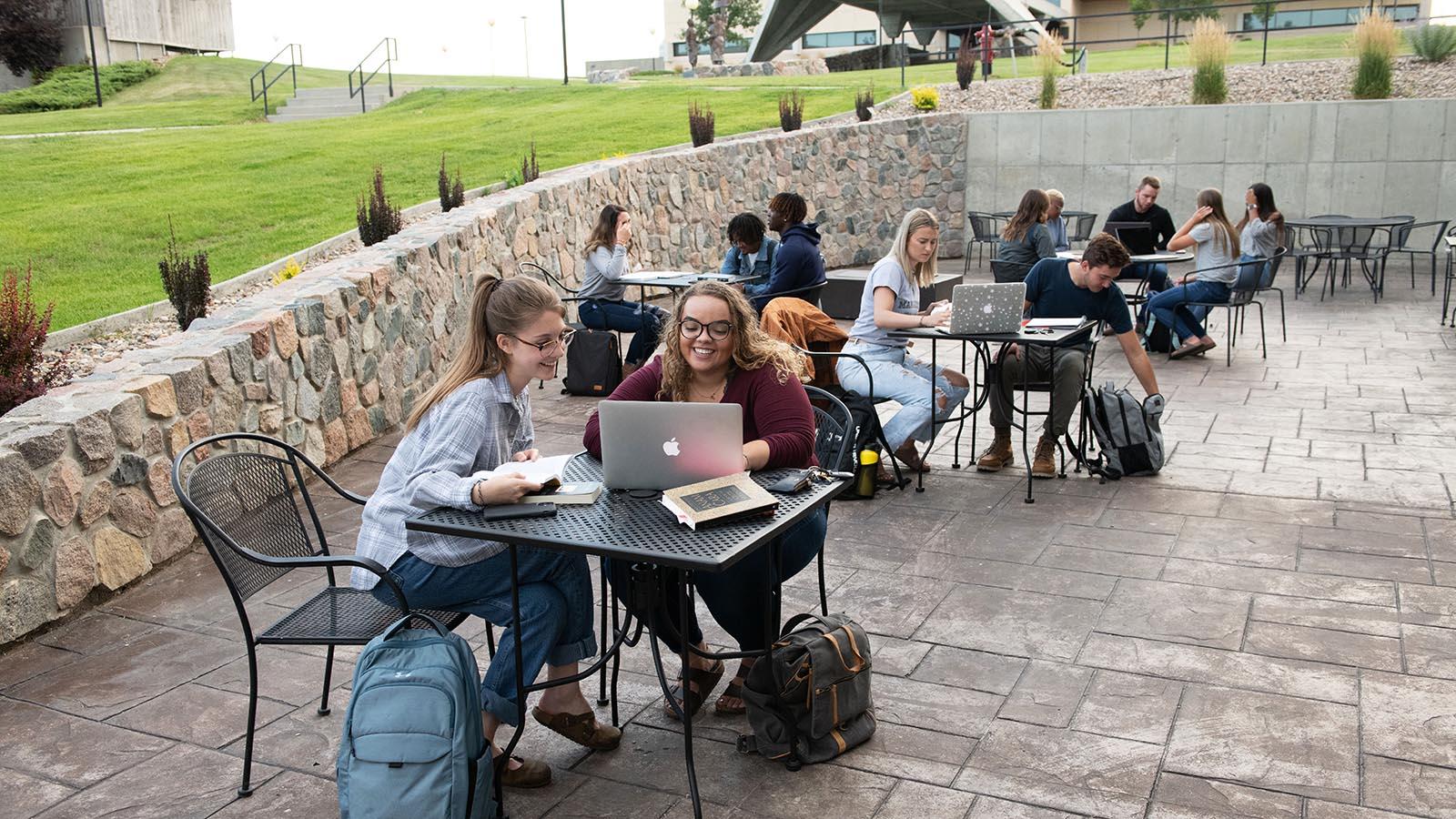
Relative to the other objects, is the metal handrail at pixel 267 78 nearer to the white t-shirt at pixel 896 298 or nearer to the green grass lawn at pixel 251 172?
the green grass lawn at pixel 251 172

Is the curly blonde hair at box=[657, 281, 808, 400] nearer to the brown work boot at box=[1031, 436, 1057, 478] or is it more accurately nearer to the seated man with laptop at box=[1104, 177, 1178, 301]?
the brown work boot at box=[1031, 436, 1057, 478]

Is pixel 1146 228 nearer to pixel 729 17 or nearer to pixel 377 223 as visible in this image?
pixel 377 223

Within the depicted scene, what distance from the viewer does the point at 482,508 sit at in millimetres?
2902

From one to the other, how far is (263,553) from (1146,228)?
888cm

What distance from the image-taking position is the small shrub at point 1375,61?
1473 cm

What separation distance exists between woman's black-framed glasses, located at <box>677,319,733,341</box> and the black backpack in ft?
14.3

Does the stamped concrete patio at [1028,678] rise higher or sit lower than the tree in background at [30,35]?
lower

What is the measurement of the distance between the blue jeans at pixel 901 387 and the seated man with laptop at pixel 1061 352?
31cm

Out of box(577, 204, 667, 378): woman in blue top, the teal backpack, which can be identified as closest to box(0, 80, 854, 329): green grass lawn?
box(577, 204, 667, 378): woman in blue top

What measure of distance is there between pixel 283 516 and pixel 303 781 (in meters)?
0.72

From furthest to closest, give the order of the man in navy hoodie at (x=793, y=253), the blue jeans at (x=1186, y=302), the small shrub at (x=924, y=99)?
the small shrub at (x=924, y=99)
the blue jeans at (x=1186, y=302)
the man in navy hoodie at (x=793, y=253)

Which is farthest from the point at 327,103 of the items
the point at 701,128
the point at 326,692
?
the point at 326,692

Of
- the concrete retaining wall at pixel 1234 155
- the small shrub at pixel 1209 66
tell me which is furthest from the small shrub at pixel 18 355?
the small shrub at pixel 1209 66

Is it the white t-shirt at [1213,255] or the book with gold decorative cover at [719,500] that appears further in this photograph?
the white t-shirt at [1213,255]
